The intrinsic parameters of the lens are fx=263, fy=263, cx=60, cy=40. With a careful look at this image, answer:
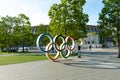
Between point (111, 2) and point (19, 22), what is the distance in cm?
3016

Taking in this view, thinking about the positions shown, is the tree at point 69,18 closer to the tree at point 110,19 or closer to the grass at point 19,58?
the grass at point 19,58

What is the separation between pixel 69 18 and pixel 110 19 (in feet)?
29.9

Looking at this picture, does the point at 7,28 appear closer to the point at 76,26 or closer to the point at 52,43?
the point at 76,26

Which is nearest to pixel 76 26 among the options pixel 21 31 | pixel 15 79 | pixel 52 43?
pixel 52 43

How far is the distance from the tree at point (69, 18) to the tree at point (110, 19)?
7.68m

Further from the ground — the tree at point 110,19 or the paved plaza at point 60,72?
the tree at point 110,19

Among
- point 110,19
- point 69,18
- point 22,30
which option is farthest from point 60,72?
point 22,30

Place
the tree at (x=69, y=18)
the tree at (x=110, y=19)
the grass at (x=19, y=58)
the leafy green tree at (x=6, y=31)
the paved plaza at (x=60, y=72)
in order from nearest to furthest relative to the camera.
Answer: the paved plaza at (x=60, y=72)
the grass at (x=19, y=58)
the tree at (x=110, y=19)
the tree at (x=69, y=18)
the leafy green tree at (x=6, y=31)

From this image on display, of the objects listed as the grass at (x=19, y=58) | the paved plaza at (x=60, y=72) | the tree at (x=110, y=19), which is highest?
the tree at (x=110, y=19)

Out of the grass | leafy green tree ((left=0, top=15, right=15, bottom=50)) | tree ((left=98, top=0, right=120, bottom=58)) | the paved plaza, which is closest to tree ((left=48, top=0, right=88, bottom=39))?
the grass

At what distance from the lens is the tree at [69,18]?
38.6 metres

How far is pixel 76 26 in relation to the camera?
127ft

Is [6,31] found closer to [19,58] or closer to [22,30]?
[22,30]

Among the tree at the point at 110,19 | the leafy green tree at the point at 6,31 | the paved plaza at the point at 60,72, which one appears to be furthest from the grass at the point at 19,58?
the leafy green tree at the point at 6,31
